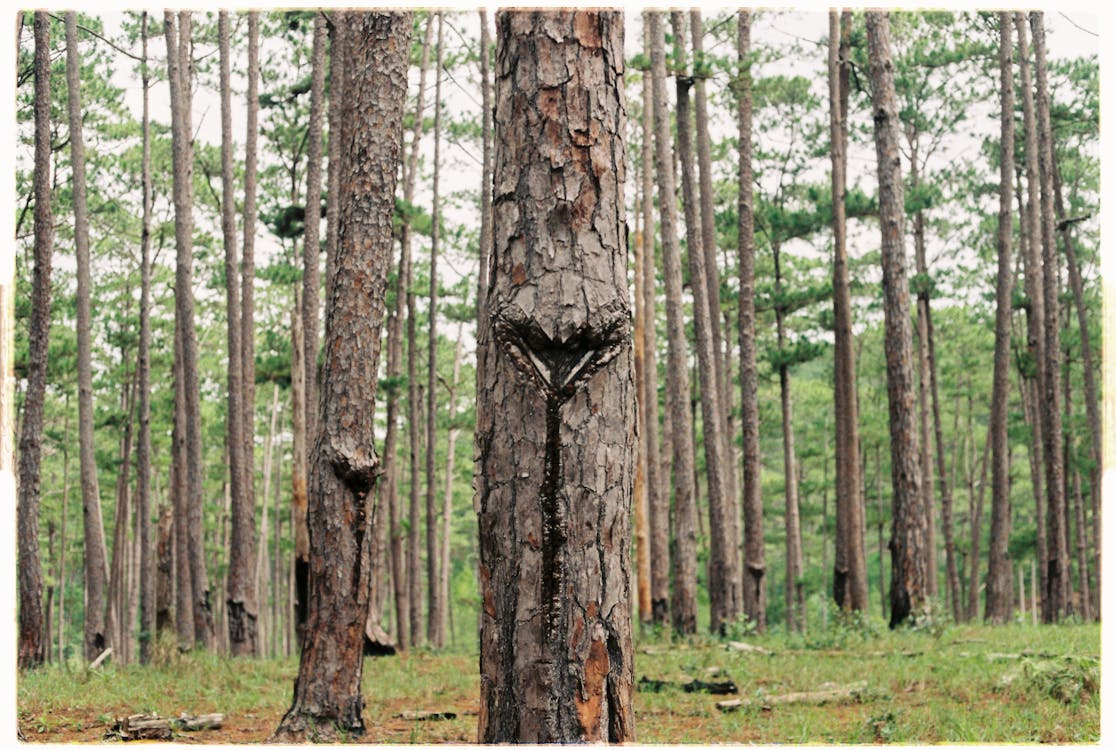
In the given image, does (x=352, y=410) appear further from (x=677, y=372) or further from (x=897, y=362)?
(x=677, y=372)

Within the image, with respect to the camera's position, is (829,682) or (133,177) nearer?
(829,682)

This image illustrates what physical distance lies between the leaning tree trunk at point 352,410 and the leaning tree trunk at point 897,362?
6.84 meters

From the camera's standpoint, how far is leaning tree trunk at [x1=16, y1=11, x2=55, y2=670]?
9.25 m

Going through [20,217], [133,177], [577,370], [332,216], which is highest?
[133,177]

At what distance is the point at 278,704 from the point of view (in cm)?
724

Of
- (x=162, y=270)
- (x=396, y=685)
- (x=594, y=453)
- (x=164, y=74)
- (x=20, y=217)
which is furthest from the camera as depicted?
(x=162, y=270)

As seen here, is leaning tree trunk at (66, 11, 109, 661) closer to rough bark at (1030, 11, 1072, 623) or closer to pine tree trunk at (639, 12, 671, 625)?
pine tree trunk at (639, 12, 671, 625)

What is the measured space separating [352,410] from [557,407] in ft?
10.7

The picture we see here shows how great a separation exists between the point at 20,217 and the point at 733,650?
12.1m

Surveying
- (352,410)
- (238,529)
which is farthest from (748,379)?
(352,410)

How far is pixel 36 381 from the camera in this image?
Result: 30.9 feet

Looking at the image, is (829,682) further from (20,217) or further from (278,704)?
(20,217)

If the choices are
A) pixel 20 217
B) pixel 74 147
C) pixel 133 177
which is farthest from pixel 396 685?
pixel 133 177

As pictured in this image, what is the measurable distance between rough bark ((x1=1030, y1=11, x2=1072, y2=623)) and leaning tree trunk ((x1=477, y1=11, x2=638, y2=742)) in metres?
15.0
